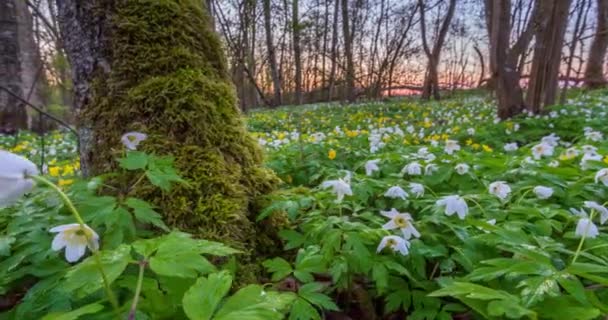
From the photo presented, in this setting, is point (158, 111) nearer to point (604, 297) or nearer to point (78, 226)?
point (78, 226)

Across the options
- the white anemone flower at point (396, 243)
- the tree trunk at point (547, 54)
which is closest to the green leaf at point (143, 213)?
the white anemone flower at point (396, 243)

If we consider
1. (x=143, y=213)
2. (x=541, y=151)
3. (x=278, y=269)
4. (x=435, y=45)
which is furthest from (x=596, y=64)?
(x=143, y=213)

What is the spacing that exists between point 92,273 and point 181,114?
0.92m

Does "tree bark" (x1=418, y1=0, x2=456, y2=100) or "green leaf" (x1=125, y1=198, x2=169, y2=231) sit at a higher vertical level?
"tree bark" (x1=418, y1=0, x2=456, y2=100)

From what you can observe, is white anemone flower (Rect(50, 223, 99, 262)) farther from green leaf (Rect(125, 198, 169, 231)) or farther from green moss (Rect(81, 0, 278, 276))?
green moss (Rect(81, 0, 278, 276))

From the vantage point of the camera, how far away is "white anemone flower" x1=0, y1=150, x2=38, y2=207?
75 centimetres

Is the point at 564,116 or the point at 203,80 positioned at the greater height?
the point at 203,80

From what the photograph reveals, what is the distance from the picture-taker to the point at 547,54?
6727mm

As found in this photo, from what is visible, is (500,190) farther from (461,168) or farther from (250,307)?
(250,307)

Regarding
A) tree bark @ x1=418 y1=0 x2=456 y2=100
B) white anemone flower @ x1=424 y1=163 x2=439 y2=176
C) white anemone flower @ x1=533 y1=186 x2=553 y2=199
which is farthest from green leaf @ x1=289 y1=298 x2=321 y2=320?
tree bark @ x1=418 y1=0 x2=456 y2=100

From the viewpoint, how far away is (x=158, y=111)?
5.41 feet

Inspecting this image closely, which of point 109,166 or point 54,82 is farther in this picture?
point 54,82

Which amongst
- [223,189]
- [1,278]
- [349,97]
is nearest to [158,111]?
[223,189]

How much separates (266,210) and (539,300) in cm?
92
